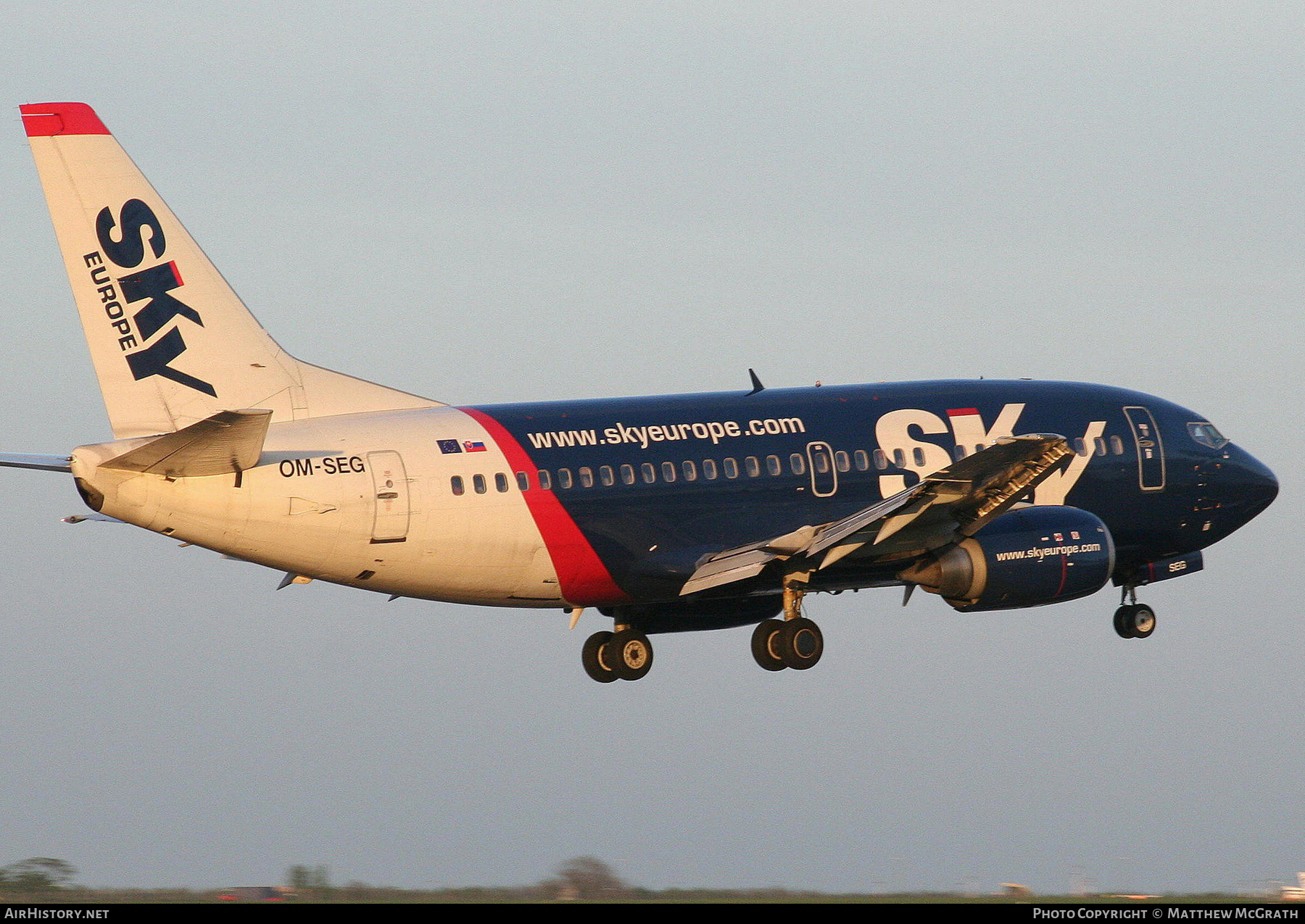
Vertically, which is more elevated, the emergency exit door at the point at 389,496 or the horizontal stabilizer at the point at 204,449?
the horizontal stabilizer at the point at 204,449

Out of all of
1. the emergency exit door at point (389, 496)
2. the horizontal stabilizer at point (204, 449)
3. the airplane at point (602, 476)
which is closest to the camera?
the horizontal stabilizer at point (204, 449)

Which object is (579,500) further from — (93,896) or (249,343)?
(93,896)

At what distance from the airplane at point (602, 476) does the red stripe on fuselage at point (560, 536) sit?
5cm

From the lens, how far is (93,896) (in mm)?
27016

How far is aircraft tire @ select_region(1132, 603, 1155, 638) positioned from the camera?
4125 cm

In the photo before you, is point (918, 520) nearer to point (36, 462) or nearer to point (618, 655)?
point (618, 655)

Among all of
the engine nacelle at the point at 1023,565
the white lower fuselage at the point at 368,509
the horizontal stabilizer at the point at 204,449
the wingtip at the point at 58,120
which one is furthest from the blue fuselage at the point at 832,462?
the wingtip at the point at 58,120

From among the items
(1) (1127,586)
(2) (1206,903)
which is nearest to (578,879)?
(2) (1206,903)

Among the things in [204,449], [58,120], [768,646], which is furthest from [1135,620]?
[58,120]

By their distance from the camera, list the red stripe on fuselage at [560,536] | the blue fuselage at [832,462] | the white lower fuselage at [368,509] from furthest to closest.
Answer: the blue fuselage at [832,462]
the red stripe on fuselage at [560,536]
the white lower fuselage at [368,509]

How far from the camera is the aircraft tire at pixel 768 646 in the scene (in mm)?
35969

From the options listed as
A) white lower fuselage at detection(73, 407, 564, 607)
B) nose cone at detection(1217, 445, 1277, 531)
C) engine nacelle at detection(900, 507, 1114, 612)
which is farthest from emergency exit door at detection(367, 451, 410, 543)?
nose cone at detection(1217, 445, 1277, 531)

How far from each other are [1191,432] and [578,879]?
19072mm

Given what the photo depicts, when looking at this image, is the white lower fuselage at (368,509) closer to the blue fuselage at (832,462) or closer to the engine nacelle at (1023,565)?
the blue fuselage at (832,462)
